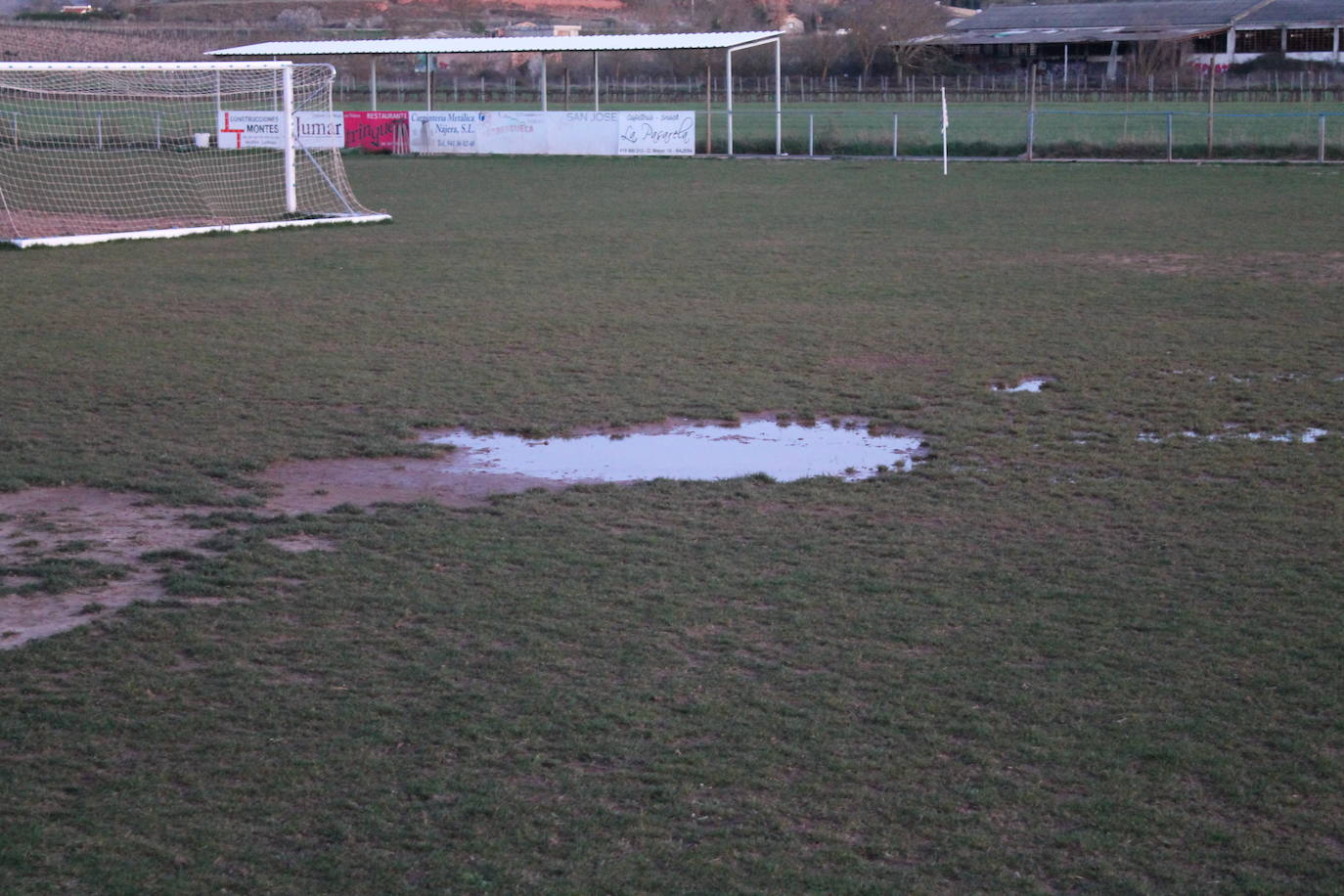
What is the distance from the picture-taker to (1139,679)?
5414mm

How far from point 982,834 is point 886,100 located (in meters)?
64.1

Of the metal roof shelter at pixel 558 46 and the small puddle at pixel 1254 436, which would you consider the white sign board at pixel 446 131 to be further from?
the small puddle at pixel 1254 436

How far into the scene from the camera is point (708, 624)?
599cm

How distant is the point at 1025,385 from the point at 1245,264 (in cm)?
738

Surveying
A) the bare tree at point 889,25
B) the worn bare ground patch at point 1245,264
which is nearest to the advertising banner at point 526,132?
the worn bare ground patch at point 1245,264

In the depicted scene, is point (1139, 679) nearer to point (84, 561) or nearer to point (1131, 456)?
point (1131, 456)

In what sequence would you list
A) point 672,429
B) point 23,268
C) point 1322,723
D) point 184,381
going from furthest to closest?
point 23,268 < point 184,381 < point 672,429 < point 1322,723

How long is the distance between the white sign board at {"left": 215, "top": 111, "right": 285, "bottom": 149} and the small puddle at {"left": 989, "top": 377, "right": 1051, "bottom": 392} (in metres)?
28.3

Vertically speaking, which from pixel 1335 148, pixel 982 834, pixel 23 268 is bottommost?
pixel 982 834

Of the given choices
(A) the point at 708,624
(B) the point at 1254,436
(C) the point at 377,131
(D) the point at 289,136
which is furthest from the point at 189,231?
(C) the point at 377,131

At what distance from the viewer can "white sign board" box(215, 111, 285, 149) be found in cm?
3575

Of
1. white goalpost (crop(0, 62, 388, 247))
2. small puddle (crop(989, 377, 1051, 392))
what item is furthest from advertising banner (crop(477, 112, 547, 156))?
small puddle (crop(989, 377, 1051, 392))

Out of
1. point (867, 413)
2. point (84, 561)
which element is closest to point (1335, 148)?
point (867, 413)

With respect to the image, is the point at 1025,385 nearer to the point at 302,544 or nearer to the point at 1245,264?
the point at 302,544
